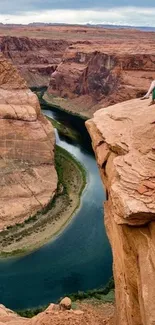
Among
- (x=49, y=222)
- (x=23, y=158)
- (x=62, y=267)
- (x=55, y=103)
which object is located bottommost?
(x=62, y=267)

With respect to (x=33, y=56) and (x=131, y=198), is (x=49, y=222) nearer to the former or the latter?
(x=131, y=198)

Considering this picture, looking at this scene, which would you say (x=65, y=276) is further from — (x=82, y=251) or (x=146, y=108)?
(x=146, y=108)

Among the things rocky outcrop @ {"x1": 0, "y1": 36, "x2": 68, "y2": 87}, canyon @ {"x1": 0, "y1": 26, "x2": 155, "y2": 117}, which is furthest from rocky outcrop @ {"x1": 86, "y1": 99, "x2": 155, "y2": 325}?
rocky outcrop @ {"x1": 0, "y1": 36, "x2": 68, "y2": 87}

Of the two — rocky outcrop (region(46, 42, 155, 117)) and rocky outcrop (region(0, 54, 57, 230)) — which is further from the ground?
rocky outcrop (region(46, 42, 155, 117))

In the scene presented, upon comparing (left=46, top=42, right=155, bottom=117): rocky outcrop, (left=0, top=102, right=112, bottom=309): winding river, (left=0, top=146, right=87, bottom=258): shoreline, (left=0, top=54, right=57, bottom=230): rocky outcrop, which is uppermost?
(left=46, top=42, right=155, bottom=117): rocky outcrop

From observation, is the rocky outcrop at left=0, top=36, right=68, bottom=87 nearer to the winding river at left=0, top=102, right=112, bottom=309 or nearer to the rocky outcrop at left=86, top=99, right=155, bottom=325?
the winding river at left=0, top=102, right=112, bottom=309

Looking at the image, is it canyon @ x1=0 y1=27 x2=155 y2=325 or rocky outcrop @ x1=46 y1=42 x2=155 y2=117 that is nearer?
canyon @ x1=0 y1=27 x2=155 y2=325

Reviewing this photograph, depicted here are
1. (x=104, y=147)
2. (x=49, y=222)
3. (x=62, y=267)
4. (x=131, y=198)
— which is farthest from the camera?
(x=49, y=222)

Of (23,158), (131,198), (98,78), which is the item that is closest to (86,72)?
(98,78)
